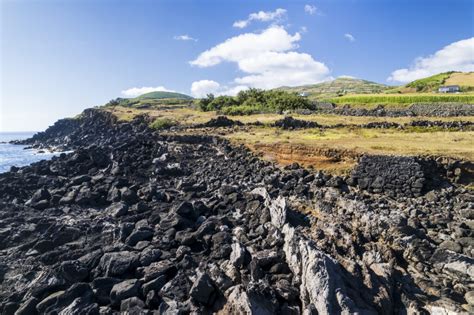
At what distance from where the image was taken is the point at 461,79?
88.6 metres

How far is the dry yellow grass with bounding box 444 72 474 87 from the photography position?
8370 centimetres

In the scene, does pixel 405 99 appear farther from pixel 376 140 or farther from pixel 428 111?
pixel 376 140

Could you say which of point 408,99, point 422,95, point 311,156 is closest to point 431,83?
point 422,95

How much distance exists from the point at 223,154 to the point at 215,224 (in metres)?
16.5

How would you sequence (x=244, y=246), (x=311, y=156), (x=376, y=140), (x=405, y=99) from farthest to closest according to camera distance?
1. (x=405, y=99)
2. (x=376, y=140)
3. (x=311, y=156)
4. (x=244, y=246)

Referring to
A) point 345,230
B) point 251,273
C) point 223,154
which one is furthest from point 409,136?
point 251,273

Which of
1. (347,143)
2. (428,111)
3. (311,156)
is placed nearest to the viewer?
(311,156)

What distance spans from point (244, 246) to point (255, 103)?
2395 inches

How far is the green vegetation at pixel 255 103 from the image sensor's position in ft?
210

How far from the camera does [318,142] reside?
30656 millimetres

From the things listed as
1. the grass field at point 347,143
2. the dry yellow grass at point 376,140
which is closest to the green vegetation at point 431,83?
the grass field at point 347,143

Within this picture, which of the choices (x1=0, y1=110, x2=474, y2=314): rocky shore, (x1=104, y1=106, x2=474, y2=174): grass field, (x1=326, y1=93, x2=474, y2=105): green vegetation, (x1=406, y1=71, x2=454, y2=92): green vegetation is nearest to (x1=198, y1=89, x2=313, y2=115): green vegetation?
(x1=326, y1=93, x2=474, y2=105): green vegetation

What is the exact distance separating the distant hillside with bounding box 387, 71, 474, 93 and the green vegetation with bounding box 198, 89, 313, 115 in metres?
35.2

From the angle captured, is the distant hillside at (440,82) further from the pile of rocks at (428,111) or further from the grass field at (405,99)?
the pile of rocks at (428,111)
